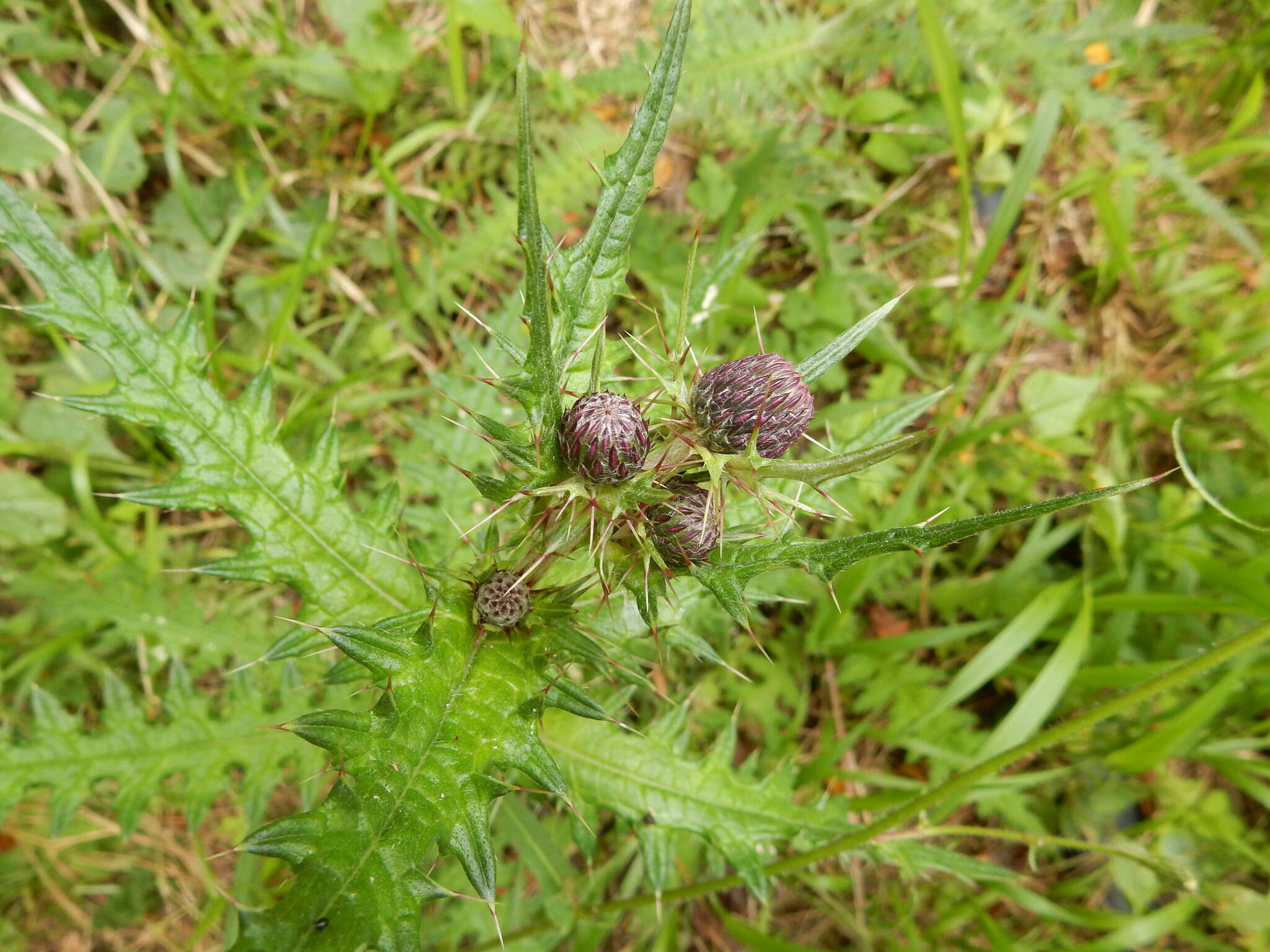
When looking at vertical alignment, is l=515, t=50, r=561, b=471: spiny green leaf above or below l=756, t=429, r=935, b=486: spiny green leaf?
above

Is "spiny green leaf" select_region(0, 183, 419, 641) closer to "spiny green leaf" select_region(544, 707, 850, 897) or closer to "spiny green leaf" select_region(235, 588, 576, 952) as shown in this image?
"spiny green leaf" select_region(235, 588, 576, 952)

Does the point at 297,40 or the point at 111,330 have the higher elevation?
the point at 297,40

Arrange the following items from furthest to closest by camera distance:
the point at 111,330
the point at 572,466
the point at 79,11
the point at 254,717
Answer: the point at 79,11 < the point at 254,717 < the point at 111,330 < the point at 572,466

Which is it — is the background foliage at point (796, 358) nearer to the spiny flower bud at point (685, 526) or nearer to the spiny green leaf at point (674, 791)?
the spiny green leaf at point (674, 791)

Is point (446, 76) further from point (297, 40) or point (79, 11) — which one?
point (79, 11)

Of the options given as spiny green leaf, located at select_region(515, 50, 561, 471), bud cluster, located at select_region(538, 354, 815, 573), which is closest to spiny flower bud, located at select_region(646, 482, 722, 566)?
bud cluster, located at select_region(538, 354, 815, 573)

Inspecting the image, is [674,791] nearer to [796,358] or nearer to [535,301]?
[535,301]

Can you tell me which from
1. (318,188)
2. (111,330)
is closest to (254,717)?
(111,330)
